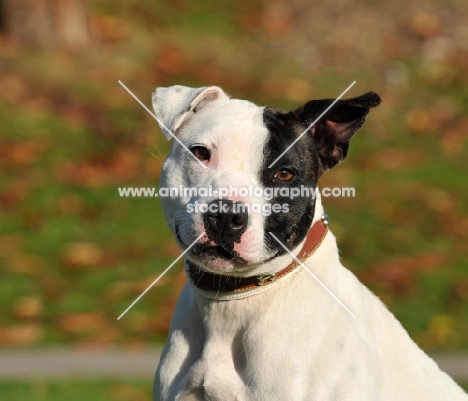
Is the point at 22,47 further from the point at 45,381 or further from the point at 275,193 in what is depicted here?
the point at 275,193

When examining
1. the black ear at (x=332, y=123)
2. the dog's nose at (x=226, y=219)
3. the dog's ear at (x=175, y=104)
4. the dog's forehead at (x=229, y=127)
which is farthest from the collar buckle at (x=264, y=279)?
the dog's ear at (x=175, y=104)

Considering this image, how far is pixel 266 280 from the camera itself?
16.5 ft

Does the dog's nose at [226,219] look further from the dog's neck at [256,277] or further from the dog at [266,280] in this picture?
the dog's neck at [256,277]

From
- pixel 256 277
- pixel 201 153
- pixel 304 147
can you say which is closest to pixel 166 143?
pixel 304 147

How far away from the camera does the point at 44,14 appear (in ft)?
55.1

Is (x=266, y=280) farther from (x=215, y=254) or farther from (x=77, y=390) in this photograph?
(x=77, y=390)

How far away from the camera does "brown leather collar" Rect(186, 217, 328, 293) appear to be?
506 centimetres

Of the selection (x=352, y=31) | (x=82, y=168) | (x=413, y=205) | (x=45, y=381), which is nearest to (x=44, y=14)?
(x=82, y=168)

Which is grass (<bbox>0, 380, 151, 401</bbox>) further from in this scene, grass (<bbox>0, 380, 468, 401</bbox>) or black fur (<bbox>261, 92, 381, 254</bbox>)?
black fur (<bbox>261, 92, 381, 254</bbox>)

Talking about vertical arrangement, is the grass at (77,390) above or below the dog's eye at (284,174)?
below

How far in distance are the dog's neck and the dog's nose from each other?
0.28m

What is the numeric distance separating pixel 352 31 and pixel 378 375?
1400cm

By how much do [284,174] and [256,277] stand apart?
0.52 meters

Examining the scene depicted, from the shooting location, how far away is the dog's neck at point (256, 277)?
505cm
